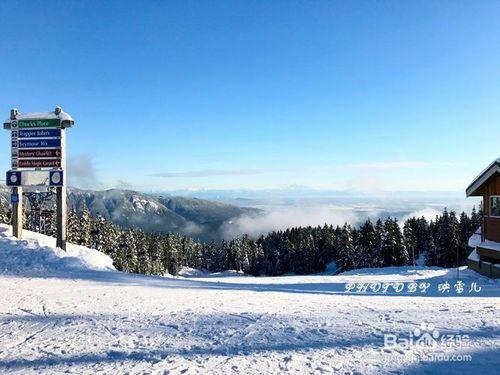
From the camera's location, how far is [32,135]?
19.6m

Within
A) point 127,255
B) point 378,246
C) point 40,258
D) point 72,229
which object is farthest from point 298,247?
point 40,258

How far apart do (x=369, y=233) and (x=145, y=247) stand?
48.5 metres

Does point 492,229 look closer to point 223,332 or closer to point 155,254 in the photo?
point 223,332

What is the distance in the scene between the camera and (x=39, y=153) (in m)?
19.6

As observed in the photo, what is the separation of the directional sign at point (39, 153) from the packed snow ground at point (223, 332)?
31.7 feet

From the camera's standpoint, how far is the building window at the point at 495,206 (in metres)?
20.8

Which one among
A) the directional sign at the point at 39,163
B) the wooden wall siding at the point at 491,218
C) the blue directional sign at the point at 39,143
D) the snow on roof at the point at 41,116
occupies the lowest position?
the wooden wall siding at the point at 491,218

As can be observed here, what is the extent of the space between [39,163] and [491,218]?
26.4 m

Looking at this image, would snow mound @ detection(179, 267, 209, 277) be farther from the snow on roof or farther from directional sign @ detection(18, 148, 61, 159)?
the snow on roof

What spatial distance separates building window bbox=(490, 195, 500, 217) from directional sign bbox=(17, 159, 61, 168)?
25149 millimetres

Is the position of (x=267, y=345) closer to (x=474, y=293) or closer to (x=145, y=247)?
(x=474, y=293)

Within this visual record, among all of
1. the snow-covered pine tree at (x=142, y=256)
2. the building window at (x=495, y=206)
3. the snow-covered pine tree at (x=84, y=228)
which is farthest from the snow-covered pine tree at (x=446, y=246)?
the snow-covered pine tree at (x=84, y=228)

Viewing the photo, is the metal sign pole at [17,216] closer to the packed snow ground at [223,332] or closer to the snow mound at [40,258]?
the snow mound at [40,258]

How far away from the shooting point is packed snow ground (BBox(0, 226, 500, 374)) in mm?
5648
